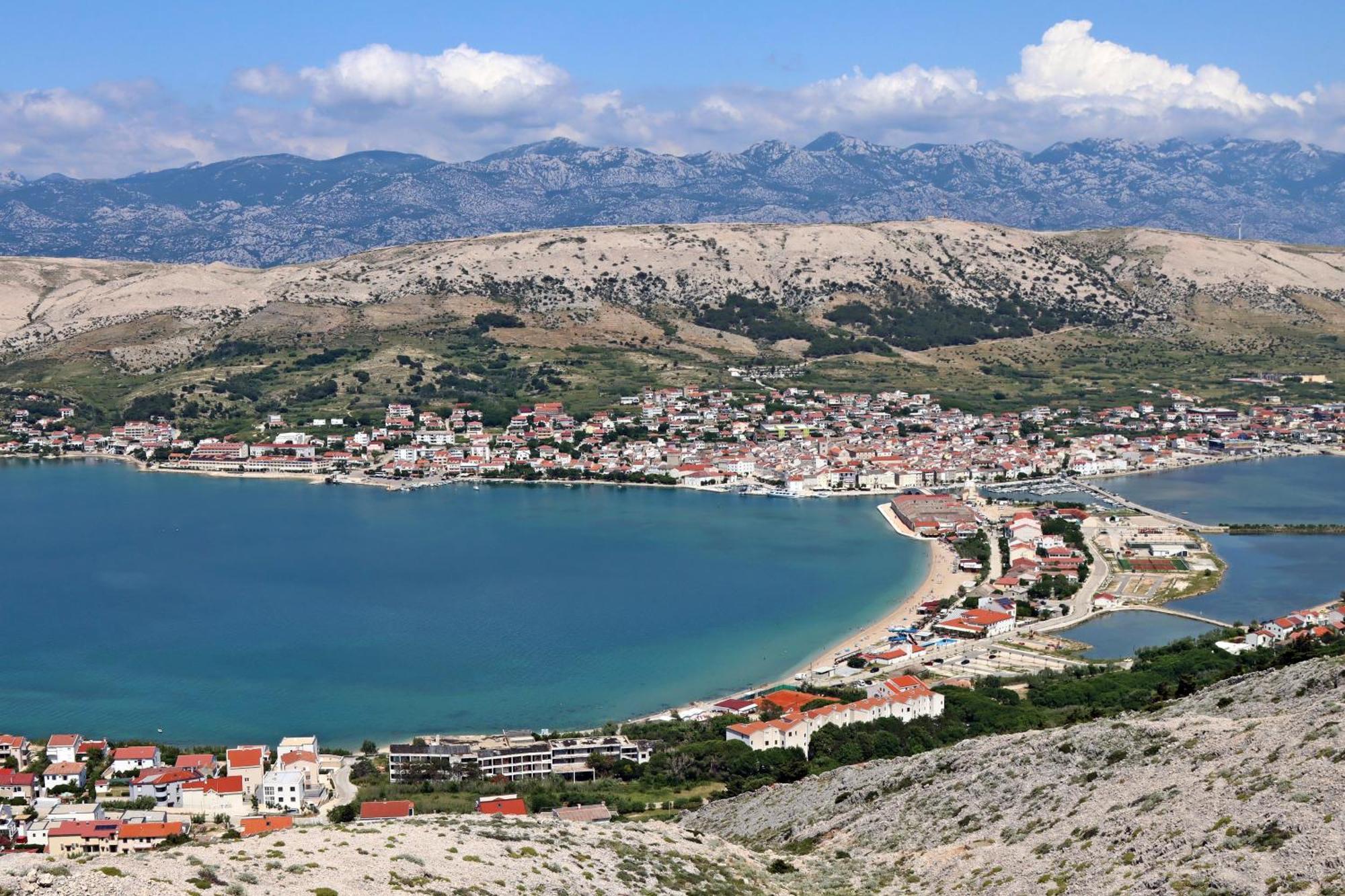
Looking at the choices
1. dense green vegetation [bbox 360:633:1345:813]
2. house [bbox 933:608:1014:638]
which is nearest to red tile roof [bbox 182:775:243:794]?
dense green vegetation [bbox 360:633:1345:813]

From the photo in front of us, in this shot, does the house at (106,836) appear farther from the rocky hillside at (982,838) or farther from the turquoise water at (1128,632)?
the turquoise water at (1128,632)

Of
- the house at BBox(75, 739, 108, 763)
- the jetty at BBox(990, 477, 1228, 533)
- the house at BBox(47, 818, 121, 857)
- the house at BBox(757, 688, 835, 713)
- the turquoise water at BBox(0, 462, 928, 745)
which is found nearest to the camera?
the house at BBox(47, 818, 121, 857)

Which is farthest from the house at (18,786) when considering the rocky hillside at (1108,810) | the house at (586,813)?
the rocky hillside at (1108,810)

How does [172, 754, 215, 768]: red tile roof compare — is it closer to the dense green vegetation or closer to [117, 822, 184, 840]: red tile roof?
the dense green vegetation

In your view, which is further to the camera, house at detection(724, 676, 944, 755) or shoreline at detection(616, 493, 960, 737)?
shoreline at detection(616, 493, 960, 737)

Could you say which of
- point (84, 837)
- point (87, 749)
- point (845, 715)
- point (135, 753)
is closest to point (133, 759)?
point (135, 753)

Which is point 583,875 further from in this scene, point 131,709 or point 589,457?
point 589,457

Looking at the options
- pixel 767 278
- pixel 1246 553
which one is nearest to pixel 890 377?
pixel 767 278
